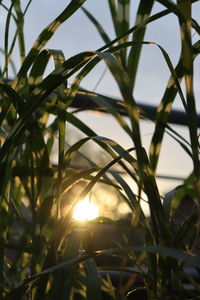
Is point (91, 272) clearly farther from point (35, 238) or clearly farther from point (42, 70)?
point (42, 70)

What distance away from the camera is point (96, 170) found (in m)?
0.69

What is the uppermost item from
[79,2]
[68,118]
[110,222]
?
[79,2]

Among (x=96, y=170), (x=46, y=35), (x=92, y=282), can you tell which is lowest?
(x=92, y=282)

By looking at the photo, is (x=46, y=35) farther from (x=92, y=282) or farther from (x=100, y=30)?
(x=92, y=282)

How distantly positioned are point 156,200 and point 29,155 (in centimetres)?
34

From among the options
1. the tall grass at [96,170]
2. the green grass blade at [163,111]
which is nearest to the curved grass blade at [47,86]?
the tall grass at [96,170]

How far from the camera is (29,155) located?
0.81 metres

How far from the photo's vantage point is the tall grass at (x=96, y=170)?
0.50m

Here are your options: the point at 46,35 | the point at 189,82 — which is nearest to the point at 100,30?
the point at 46,35

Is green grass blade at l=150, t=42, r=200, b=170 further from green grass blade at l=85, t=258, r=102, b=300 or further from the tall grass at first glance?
green grass blade at l=85, t=258, r=102, b=300

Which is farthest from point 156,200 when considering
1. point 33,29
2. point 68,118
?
point 33,29

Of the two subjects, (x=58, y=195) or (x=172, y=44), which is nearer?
(x=58, y=195)

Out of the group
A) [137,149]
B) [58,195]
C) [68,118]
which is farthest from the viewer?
[68,118]

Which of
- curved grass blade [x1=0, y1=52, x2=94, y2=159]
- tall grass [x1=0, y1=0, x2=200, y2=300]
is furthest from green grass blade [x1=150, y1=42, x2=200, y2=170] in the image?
curved grass blade [x1=0, y1=52, x2=94, y2=159]
